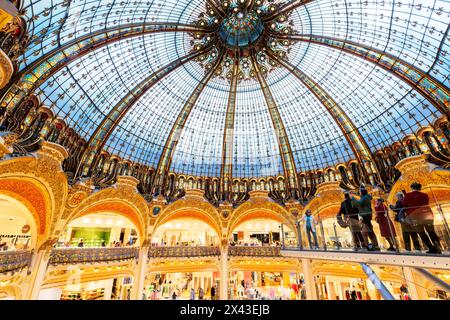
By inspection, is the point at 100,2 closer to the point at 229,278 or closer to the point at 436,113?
the point at 436,113

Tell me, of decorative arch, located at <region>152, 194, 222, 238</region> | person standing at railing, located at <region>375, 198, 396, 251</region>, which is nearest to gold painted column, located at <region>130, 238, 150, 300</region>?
decorative arch, located at <region>152, 194, 222, 238</region>

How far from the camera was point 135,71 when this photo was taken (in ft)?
76.9

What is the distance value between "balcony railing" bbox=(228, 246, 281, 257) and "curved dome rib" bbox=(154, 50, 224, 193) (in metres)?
12.7

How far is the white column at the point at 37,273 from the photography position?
1716 centimetres

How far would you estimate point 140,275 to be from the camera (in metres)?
24.9

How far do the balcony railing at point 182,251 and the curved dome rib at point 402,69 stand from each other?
88.9 feet

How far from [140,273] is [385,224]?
25.1 m

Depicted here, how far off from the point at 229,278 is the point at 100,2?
30606 mm

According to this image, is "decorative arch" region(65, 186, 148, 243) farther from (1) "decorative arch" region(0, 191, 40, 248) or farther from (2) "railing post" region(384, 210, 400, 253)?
(2) "railing post" region(384, 210, 400, 253)

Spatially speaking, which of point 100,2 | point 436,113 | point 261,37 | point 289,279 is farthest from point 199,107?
point 289,279

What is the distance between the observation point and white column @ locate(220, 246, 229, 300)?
1070 inches

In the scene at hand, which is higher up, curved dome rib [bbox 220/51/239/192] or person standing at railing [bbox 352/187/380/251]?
curved dome rib [bbox 220/51/239/192]

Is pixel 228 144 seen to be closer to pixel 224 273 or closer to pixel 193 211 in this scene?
pixel 193 211

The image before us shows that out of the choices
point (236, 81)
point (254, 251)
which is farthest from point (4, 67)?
point (254, 251)
